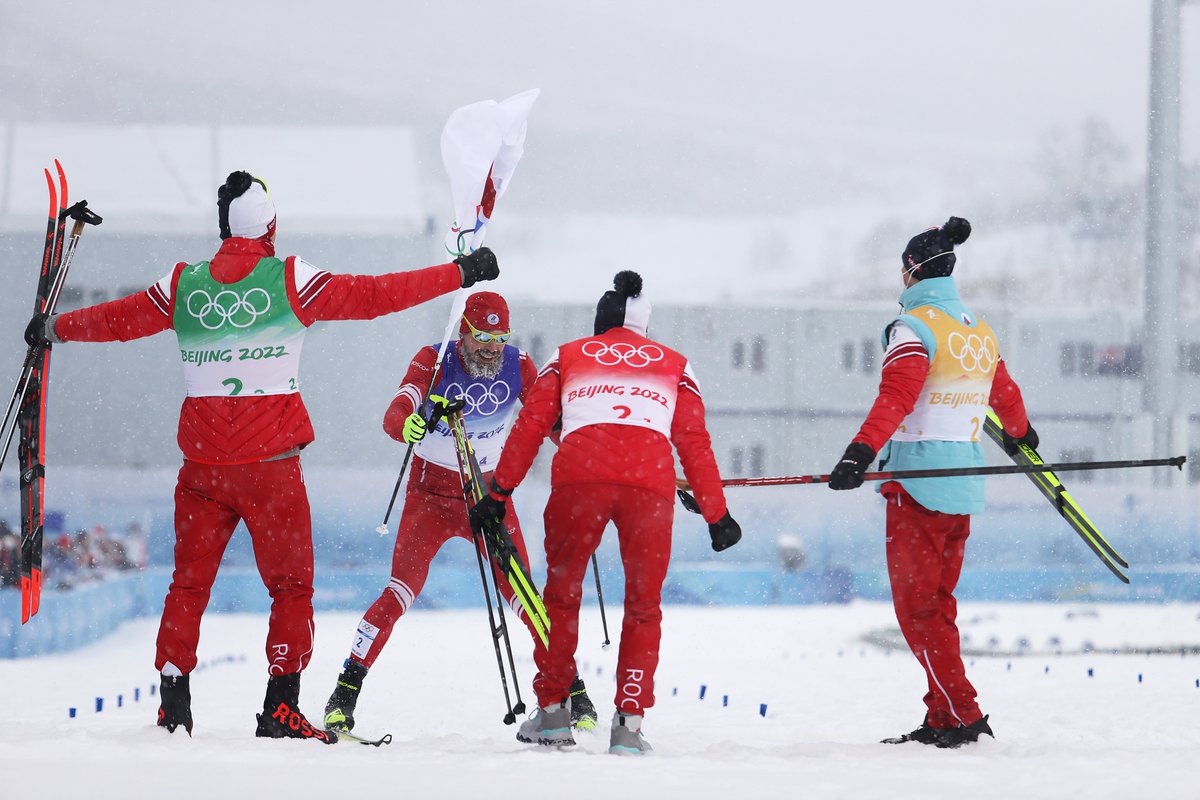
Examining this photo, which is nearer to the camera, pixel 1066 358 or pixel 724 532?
pixel 724 532

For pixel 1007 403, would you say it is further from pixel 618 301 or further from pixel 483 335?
pixel 483 335

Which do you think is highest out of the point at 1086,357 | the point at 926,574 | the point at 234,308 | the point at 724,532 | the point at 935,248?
the point at 1086,357

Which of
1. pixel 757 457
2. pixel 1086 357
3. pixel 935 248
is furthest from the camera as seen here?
pixel 1086 357

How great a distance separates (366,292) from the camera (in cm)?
376

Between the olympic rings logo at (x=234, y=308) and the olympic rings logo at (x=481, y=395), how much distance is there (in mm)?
964

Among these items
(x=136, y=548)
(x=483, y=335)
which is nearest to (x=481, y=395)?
(x=483, y=335)

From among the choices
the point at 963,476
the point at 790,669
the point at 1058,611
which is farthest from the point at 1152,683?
the point at 1058,611

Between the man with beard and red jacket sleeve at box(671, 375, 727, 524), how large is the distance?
2.51 ft

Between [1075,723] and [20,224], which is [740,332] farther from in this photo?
[1075,723]

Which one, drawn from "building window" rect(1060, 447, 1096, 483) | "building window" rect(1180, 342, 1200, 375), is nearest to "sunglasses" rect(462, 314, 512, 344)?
"building window" rect(1060, 447, 1096, 483)

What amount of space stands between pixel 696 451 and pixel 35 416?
7.30ft

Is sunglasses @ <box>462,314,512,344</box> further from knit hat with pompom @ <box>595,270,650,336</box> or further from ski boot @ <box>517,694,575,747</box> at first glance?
ski boot @ <box>517,694,575,747</box>

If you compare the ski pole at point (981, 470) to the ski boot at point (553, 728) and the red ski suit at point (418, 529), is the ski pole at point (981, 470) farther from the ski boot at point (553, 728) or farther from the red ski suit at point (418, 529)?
the red ski suit at point (418, 529)

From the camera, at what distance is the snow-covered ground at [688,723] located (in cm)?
298
